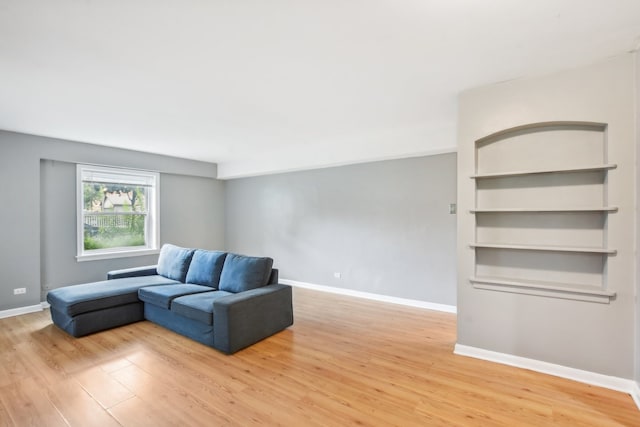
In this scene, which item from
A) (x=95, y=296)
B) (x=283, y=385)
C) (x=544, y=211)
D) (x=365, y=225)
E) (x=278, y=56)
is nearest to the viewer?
(x=278, y=56)

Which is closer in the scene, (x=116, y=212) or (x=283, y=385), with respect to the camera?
(x=283, y=385)

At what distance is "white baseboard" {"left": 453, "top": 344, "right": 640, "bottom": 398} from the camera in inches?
87.6

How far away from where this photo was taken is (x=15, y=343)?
3084 millimetres

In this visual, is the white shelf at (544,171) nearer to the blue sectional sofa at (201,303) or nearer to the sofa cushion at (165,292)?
the blue sectional sofa at (201,303)

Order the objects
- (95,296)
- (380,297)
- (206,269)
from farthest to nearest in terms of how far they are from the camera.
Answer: (380,297) → (206,269) → (95,296)

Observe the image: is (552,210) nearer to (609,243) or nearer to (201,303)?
(609,243)

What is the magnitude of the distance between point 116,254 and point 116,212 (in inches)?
29.4

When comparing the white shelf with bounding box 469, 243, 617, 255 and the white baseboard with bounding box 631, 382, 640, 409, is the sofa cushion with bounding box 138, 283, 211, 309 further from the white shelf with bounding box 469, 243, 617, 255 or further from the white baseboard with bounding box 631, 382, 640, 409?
the white baseboard with bounding box 631, 382, 640, 409

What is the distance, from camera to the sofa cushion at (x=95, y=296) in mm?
3244

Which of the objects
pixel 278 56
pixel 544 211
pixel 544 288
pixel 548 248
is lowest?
pixel 544 288

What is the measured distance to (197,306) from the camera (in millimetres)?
3055

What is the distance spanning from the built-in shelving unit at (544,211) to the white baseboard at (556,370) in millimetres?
595

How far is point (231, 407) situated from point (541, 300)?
8.76 ft

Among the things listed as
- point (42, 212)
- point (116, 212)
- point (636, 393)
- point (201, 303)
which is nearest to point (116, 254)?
point (116, 212)
